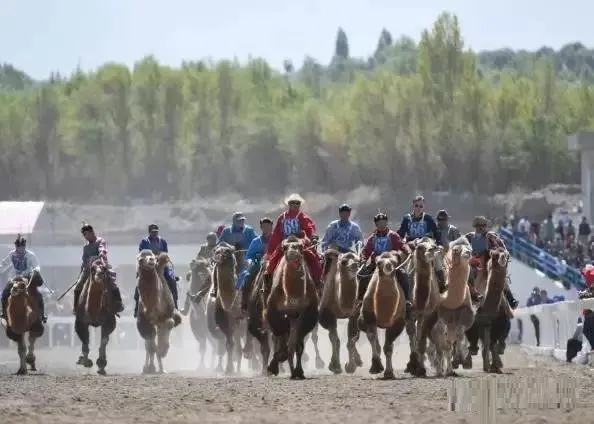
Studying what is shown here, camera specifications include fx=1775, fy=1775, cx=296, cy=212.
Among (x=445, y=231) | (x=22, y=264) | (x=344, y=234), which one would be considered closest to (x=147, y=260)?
(x=22, y=264)

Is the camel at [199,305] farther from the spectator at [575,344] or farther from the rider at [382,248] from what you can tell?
the rider at [382,248]

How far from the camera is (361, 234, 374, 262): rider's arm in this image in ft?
A: 79.6

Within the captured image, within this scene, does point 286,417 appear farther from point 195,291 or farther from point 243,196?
point 243,196

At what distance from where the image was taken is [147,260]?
27.8m

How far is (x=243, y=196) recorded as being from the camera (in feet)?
393

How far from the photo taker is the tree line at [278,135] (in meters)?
106

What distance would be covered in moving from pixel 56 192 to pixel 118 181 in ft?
17.7

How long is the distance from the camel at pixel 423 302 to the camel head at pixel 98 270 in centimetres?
554

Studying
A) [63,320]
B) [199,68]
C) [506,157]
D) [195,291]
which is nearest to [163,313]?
[195,291]

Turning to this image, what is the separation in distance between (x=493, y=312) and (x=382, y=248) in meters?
2.23

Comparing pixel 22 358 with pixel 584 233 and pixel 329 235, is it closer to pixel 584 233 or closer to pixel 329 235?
pixel 329 235

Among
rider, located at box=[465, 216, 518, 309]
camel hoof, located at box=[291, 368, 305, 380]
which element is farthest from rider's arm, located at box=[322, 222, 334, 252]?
camel hoof, located at box=[291, 368, 305, 380]

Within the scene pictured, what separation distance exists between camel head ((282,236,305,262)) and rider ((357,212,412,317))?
69.9 inches

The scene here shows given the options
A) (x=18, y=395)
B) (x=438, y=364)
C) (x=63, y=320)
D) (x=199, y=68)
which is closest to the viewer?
(x=18, y=395)
